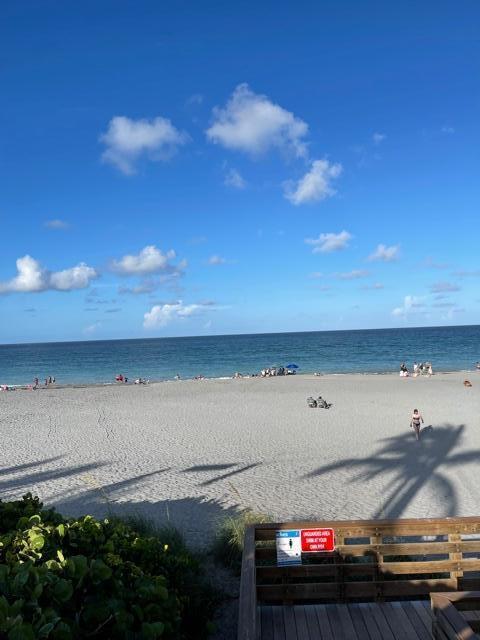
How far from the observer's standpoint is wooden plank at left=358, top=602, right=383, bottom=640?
4.64 m

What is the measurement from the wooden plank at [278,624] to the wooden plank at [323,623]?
367mm

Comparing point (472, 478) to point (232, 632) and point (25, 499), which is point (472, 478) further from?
point (25, 499)

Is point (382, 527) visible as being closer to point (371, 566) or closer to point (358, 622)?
point (371, 566)

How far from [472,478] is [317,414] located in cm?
1084

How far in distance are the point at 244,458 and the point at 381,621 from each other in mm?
10658

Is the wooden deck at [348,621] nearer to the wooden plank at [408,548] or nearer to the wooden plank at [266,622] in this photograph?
the wooden plank at [266,622]

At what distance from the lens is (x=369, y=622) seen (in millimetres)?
4863

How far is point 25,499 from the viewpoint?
5.67 m

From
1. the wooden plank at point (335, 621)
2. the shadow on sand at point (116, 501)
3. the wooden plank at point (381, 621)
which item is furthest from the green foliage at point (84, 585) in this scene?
the shadow on sand at point (116, 501)

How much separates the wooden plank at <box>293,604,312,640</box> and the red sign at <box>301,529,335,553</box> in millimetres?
679

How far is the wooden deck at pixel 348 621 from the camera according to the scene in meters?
4.66

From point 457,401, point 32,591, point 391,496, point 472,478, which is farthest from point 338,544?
point 457,401

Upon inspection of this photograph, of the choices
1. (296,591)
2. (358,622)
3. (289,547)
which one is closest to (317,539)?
(289,547)

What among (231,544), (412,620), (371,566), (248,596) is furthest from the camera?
(231,544)
